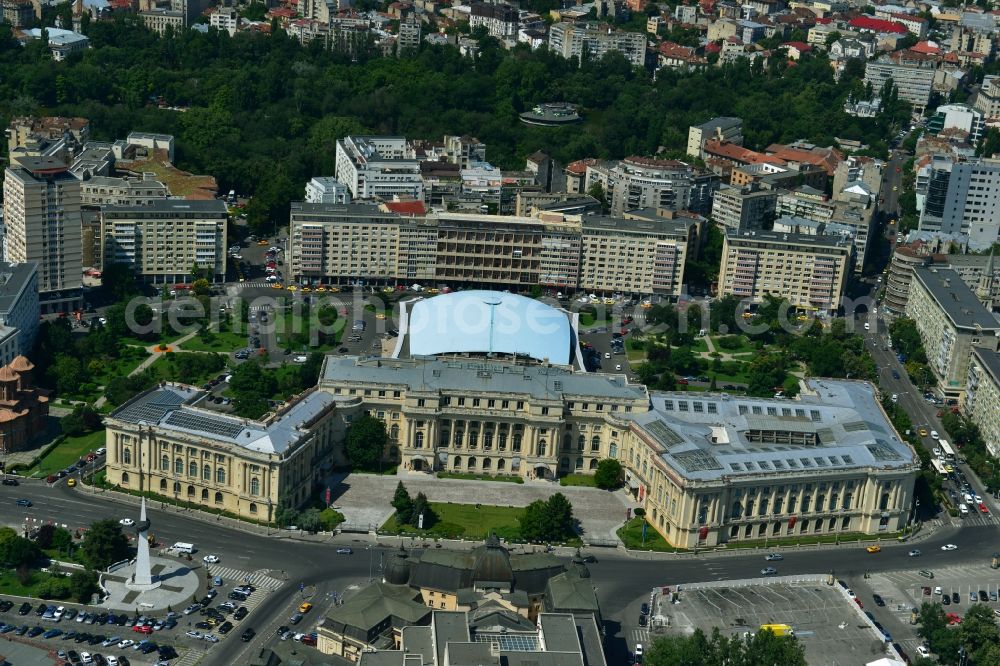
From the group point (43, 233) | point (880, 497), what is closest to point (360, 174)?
point (43, 233)

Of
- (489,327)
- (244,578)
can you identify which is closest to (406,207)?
(489,327)

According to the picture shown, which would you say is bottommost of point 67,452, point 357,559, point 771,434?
point 357,559

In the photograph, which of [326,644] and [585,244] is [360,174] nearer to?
[585,244]

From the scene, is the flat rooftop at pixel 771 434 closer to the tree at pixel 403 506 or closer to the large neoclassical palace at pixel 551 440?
the large neoclassical palace at pixel 551 440

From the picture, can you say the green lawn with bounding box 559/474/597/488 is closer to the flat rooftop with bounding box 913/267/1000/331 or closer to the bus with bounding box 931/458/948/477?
the bus with bounding box 931/458/948/477

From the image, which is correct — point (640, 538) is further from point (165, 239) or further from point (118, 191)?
point (118, 191)

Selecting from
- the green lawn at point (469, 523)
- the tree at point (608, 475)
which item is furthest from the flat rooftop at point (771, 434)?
the green lawn at point (469, 523)
